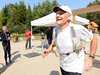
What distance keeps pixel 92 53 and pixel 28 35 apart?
292 inches

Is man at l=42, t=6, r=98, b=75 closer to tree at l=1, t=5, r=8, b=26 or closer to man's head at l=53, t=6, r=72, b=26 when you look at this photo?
man's head at l=53, t=6, r=72, b=26

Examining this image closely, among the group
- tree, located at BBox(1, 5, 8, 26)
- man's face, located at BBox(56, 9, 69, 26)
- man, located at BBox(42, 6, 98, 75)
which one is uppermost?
tree, located at BBox(1, 5, 8, 26)

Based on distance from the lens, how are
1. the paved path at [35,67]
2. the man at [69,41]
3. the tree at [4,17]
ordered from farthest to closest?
the tree at [4,17] → the paved path at [35,67] → the man at [69,41]

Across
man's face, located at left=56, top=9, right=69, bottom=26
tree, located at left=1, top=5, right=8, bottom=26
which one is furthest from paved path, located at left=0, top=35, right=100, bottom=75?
tree, located at left=1, top=5, right=8, bottom=26

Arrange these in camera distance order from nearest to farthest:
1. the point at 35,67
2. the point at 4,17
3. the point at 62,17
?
1. the point at 62,17
2. the point at 35,67
3. the point at 4,17

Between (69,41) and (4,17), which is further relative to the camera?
(4,17)

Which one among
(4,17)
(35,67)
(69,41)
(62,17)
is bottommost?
(35,67)

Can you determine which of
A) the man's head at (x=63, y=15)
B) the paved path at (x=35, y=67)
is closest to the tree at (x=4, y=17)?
the paved path at (x=35, y=67)

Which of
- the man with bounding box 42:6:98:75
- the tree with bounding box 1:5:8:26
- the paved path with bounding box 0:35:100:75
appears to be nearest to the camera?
the man with bounding box 42:6:98:75

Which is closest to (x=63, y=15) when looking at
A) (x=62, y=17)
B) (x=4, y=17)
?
(x=62, y=17)

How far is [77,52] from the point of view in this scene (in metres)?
1.46

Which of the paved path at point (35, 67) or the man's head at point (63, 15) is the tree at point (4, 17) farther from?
the man's head at point (63, 15)

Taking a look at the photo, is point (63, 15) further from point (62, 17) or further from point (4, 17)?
point (4, 17)

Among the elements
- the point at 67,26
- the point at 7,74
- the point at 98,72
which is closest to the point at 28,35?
the point at 7,74
